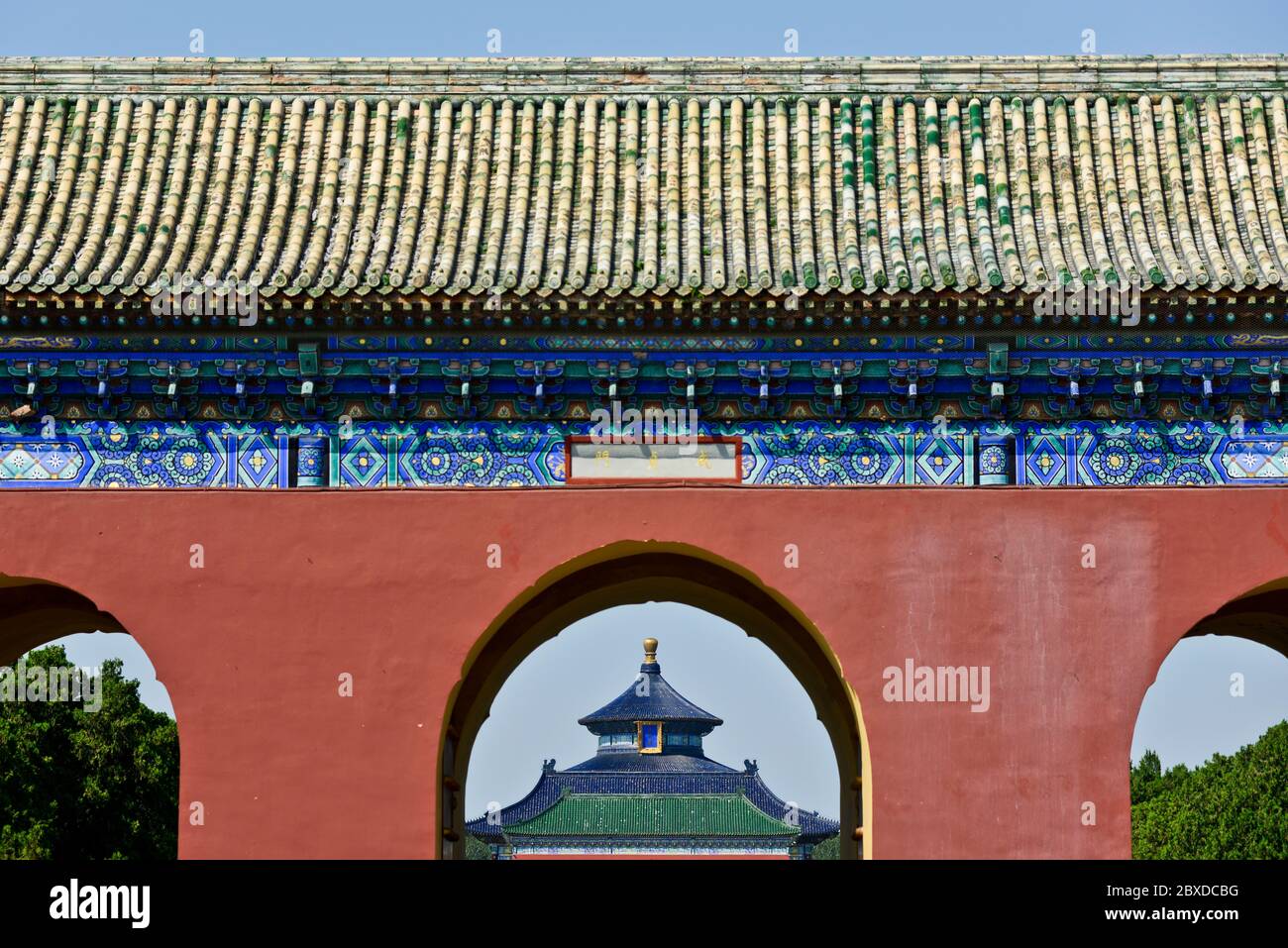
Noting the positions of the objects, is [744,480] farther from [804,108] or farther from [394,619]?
[804,108]

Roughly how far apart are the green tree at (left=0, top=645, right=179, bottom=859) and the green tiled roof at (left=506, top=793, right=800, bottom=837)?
517 cm

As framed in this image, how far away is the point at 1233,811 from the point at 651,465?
19.7 m

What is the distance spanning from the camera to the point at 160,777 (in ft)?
98.1

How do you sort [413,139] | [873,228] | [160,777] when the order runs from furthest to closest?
[160,777]
[413,139]
[873,228]

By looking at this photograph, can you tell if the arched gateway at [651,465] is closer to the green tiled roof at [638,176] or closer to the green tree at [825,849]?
the green tiled roof at [638,176]

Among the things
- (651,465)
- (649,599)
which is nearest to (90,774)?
(649,599)

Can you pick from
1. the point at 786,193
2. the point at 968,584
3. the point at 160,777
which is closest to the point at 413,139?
the point at 786,193

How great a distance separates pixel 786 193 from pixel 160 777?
19683mm

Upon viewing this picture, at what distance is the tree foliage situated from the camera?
28.5m

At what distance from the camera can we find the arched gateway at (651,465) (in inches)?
449

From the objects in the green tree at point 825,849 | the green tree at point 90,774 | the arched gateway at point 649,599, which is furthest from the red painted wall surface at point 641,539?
the green tree at point 825,849

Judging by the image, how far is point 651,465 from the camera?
11.8 metres

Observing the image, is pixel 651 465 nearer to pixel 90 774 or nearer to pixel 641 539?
pixel 641 539

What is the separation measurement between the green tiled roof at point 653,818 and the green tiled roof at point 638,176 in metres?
19.1
